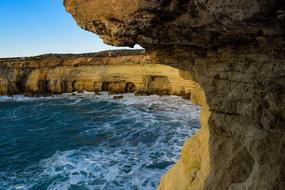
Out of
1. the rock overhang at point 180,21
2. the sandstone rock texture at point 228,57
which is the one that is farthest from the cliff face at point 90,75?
the rock overhang at point 180,21

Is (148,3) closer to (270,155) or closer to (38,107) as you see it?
(270,155)

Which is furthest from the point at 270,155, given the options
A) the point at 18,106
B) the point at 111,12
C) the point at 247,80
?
the point at 18,106

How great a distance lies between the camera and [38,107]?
31750 millimetres

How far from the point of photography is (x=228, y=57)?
3.78m

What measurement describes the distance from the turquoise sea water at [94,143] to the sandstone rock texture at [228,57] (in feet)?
22.2

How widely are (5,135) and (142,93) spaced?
54.2 ft

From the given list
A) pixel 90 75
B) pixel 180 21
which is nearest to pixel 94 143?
pixel 180 21

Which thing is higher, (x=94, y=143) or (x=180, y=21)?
(x=180, y=21)

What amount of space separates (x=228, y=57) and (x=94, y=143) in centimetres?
1393

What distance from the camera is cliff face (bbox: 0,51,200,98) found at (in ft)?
113

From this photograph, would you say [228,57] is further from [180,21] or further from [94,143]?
[94,143]

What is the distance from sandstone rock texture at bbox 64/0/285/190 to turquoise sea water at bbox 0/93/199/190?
675 centimetres

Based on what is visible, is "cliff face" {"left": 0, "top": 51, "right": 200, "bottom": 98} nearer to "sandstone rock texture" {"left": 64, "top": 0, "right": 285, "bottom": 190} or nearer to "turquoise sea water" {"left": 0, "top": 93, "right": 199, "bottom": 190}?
"turquoise sea water" {"left": 0, "top": 93, "right": 199, "bottom": 190}

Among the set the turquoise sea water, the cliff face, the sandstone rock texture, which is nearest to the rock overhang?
the sandstone rock texture
